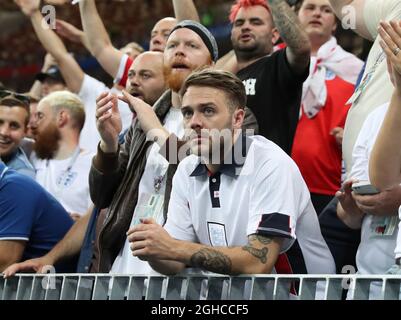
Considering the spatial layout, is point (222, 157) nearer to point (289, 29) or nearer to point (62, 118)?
point (289, 29)

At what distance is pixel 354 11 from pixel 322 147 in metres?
1.29

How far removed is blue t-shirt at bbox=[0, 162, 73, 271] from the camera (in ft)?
15.2

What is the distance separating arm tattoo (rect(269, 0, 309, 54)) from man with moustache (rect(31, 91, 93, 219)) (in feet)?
6.31

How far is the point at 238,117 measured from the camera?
3812 mm

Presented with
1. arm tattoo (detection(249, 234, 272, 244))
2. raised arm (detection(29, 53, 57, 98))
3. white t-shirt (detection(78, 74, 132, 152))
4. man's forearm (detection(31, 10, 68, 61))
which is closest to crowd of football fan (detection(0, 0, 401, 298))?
arm tattoo (detection(249, 234, 272, 244))

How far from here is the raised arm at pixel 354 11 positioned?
4277 millimetres

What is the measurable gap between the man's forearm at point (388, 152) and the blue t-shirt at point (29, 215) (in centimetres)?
193

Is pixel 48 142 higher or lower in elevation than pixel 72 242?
higher

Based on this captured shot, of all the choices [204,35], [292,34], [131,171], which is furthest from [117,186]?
[292,34]

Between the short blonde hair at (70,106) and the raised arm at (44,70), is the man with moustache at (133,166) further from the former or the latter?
the raised arm at (44,70)

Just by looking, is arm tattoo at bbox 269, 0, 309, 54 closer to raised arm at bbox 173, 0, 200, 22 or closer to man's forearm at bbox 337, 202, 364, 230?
raised arm at bbox 173, 0, 200, 22
